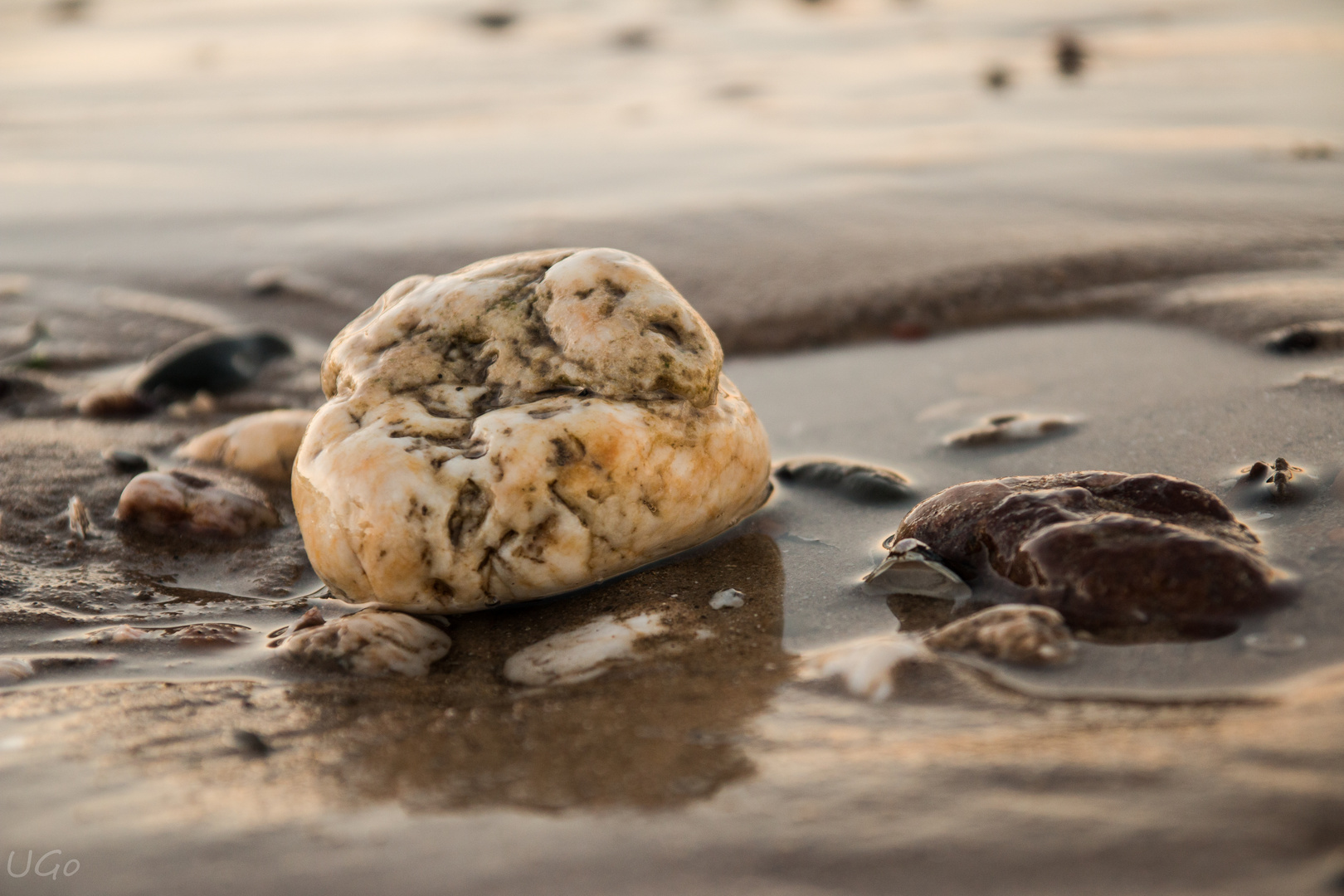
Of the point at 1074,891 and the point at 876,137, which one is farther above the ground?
the point at 876,137

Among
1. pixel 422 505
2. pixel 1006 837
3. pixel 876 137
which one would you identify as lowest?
Answer: pixel 1006 837

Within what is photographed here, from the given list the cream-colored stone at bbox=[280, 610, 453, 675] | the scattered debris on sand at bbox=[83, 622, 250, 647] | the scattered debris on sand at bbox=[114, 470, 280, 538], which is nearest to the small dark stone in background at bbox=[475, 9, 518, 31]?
the scattered debris on sand at bbox=[114, 470, 280, 538]

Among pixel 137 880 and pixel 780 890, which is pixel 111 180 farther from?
pixel 780 890

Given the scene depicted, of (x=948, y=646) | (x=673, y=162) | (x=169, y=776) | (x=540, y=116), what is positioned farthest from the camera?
(x=540, y=116)

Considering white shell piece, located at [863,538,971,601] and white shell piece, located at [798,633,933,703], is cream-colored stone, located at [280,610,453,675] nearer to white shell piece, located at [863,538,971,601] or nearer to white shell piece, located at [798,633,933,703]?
white shell piece, located at [798,633,933,703]

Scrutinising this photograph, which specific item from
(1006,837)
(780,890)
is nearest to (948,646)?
(1006,837)

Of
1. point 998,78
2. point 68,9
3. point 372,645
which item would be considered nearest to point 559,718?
point 372,645

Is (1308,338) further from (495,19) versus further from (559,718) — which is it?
(495,19)
